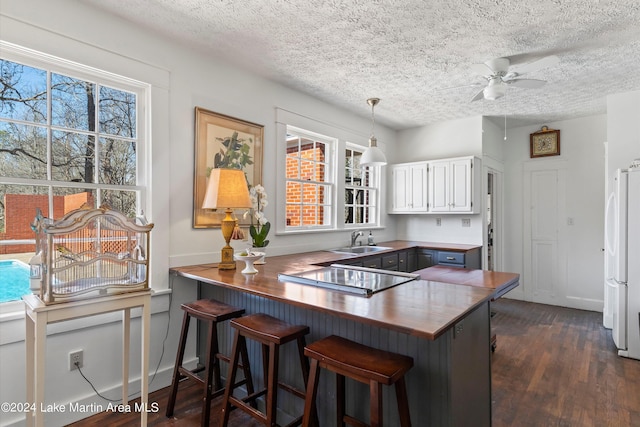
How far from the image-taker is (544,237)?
487 cm

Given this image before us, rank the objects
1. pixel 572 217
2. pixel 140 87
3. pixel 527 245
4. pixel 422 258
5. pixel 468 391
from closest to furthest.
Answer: pixel 468 391 → pixel 140 87 → pixel 422 258 → pixel 572 217 → pixel 527 245

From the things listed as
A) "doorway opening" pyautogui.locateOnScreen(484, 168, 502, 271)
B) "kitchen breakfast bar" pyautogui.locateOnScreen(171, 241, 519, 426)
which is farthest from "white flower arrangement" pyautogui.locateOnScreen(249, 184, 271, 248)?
"doorway opening" pyautogui.locateOnScreen(484, 168, 502, 271)

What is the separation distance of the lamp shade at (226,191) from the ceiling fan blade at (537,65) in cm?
237

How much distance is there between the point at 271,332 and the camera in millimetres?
1757

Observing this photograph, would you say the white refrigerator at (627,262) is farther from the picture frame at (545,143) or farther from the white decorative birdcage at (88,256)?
the white decorative birdcage at (88,256)

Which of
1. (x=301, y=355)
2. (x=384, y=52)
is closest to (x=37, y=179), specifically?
(x=301, y=355)

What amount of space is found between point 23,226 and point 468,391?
8.49 feet

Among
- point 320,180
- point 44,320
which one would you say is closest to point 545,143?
point 320,180

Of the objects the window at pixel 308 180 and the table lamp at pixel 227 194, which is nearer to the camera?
the table lamp at pixel 227 194

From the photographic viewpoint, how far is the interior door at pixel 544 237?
4.75 meters

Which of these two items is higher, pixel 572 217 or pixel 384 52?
pixel 384 52

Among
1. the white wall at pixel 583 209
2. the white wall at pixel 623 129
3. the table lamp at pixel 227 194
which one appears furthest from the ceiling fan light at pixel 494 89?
the white wall at pixel 583 209

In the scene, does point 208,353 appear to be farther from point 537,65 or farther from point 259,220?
point 537,65

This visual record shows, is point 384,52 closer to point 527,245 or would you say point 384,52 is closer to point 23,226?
point 23,226
